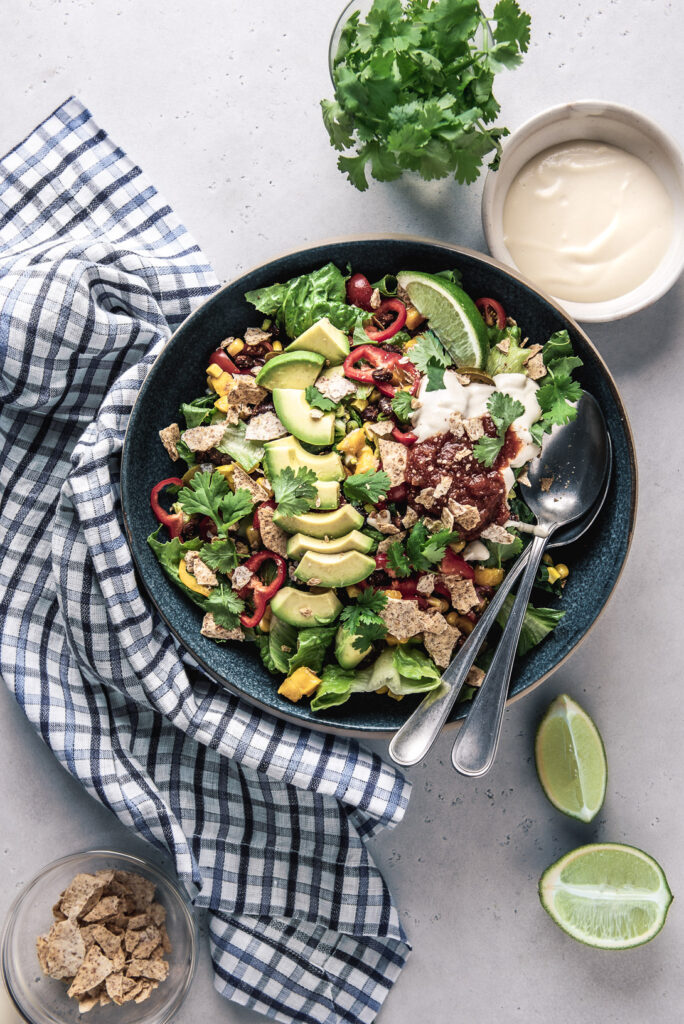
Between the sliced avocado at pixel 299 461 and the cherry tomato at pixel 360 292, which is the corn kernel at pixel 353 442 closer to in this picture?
the sliced avocado at pixel 299 461

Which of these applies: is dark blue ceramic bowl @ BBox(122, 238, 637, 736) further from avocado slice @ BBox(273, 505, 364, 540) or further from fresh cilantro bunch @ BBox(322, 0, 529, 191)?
avocado slice @ BBox(273, 505, 364, 540)

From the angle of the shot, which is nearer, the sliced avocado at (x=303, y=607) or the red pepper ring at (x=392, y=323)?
Answer: the sliced avocado at (x=303, y=607)

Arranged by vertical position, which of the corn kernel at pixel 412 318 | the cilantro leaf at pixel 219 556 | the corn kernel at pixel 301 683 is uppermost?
the corn kernel at pixel 412 318

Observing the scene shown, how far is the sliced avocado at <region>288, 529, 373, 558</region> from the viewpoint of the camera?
2693mm

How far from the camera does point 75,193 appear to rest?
10.4 feet

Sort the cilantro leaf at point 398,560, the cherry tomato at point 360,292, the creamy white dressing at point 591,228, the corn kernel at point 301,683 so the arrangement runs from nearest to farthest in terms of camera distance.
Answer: the cilantro leaf at point 398,560 → the corn kernel at point 301,683 → the cherry tomato at point 360,292 → the creamy white dressing at point 591,228

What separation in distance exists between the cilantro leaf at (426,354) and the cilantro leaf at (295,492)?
0.52 m

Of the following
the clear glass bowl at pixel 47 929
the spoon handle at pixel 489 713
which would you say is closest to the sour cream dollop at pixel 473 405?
the spoon handle at pixel 489 713

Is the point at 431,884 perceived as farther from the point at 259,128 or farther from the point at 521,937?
the point at 259,128

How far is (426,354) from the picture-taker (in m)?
2.80

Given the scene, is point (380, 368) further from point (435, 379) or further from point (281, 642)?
point (281, 642)

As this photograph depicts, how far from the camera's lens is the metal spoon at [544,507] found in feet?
9.11

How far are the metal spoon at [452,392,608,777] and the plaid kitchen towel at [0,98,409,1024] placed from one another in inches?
18.1

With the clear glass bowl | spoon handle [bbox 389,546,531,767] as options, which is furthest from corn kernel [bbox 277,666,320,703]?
the clear glass bowl
